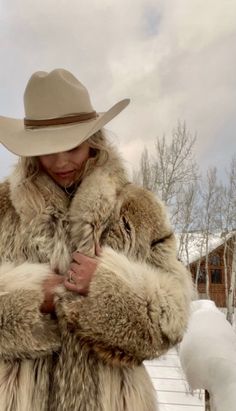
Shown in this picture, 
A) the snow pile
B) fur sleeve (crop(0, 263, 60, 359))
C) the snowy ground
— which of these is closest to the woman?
fur sleeve (crop(0, 263, 60, 359))

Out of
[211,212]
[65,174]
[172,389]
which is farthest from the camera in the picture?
[211,212]

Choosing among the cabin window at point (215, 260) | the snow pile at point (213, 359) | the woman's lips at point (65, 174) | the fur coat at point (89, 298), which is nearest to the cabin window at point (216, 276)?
the cabin window at point (215, 260)

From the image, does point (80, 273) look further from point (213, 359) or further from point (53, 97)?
point (213, 359)

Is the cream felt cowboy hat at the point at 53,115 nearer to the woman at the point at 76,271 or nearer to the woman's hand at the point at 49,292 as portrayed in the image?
the woman at the point at 76,271

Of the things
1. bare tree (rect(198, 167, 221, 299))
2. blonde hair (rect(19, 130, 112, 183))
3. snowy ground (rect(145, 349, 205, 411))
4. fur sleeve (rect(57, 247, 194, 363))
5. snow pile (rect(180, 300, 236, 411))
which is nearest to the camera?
fur sleeve (rect(57, 247, 194, 363))

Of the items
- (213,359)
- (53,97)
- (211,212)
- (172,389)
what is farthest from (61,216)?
(211,212)

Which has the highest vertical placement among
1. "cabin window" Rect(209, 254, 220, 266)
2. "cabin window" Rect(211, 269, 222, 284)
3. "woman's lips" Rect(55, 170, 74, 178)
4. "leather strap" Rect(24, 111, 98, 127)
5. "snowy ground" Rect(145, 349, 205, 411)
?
"cabin window" Rect(209, 254, 220, 266)

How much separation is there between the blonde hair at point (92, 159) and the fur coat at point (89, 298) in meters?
0.02

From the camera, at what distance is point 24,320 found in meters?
1.18

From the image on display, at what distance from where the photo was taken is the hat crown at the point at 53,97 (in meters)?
1.26

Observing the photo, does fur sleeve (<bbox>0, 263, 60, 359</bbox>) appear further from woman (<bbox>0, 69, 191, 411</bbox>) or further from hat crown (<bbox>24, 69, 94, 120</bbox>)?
hat crown (<bbox>24, 69, 94, 120</bbox>)

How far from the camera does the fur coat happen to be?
1174 millimetres

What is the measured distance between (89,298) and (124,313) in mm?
100

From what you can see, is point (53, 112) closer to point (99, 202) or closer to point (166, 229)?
point (99, 202)
